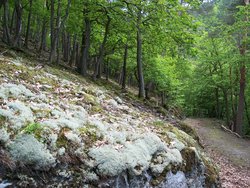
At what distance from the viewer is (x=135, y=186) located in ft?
15.7

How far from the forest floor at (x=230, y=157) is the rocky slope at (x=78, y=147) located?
3879 millimetres

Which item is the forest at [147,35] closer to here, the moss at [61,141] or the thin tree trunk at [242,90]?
the thin tree trunk at [242,90]

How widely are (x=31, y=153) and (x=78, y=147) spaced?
0.85 m

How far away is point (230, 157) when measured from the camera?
13.6 meters

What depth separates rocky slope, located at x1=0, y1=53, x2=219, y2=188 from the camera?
4020 millimetres

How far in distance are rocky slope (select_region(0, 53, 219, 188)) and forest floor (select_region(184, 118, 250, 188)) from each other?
12.7 ft

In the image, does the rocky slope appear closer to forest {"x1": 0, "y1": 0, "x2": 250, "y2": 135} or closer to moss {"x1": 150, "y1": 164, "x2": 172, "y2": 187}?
moss {"x1": 150, "y1": 164, "x2": 172, "y2": 187}

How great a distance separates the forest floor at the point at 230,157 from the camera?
33.6 ft

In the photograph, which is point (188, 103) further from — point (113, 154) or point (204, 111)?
point (113, 154)

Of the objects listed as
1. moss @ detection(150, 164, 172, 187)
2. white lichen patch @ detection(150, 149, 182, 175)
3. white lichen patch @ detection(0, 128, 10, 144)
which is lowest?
moss @ detection(150, 164, 172, 187)

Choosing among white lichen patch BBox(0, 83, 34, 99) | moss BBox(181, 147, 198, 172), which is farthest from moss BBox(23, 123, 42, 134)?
moss BBox(181, 147, 198, 172)

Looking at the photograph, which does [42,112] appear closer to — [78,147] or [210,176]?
[78,147]

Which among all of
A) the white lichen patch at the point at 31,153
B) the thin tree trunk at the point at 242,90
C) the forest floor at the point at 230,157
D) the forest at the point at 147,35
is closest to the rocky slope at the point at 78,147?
the white lichen patch at the point at 31,153

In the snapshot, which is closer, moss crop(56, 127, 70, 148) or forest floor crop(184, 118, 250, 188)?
moss crop(56, 127, 70, 148)
